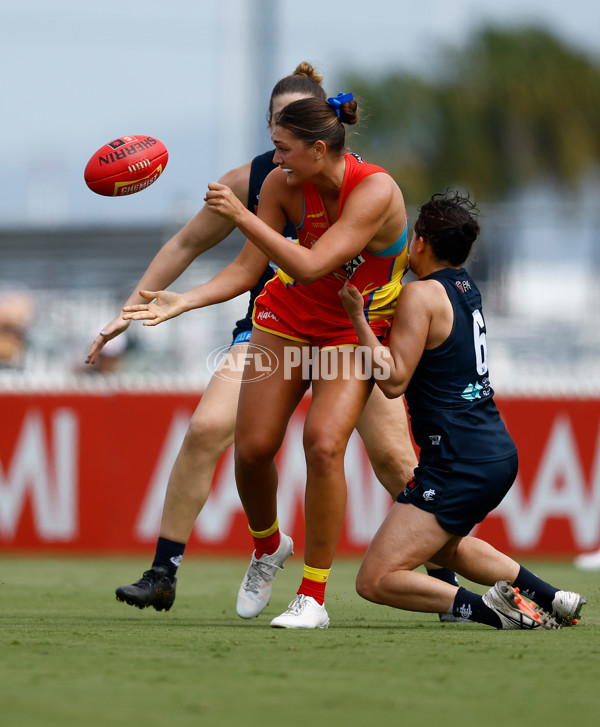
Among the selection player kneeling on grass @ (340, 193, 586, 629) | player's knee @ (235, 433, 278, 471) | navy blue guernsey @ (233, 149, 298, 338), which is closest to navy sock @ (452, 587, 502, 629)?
player kneeling on grass @ (340, 193, 586, 629)

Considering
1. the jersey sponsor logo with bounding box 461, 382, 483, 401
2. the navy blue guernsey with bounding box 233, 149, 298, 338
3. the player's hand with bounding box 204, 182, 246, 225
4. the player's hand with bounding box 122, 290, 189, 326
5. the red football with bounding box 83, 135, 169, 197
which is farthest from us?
the navy blue guernsey with bounding box 233, 149, 298, 338

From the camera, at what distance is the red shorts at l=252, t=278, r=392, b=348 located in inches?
179

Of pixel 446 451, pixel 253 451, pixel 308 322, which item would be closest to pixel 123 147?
pixel 308 322

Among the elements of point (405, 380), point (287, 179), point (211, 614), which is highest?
point (287, 179)

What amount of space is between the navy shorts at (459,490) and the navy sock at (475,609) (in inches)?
9.7

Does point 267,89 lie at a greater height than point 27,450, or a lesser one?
greater

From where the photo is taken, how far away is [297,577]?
748 cm

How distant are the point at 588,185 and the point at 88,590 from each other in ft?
118

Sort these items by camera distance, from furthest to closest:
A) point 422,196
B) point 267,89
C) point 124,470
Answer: point 422,196
point 267,89
point 124,470

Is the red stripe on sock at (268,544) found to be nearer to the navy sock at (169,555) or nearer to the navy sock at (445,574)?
the navy sock at (169,555)

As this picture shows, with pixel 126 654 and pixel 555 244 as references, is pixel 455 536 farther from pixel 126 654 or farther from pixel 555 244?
pixel 555 244

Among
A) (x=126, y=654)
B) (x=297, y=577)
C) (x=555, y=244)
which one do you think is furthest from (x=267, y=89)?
(x=126, y=654)

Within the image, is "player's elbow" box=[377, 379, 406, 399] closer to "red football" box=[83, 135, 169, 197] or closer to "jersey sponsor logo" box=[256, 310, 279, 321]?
"jersey sponsor logo" box=[256, 310, 279, 321]

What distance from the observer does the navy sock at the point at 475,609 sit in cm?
434
